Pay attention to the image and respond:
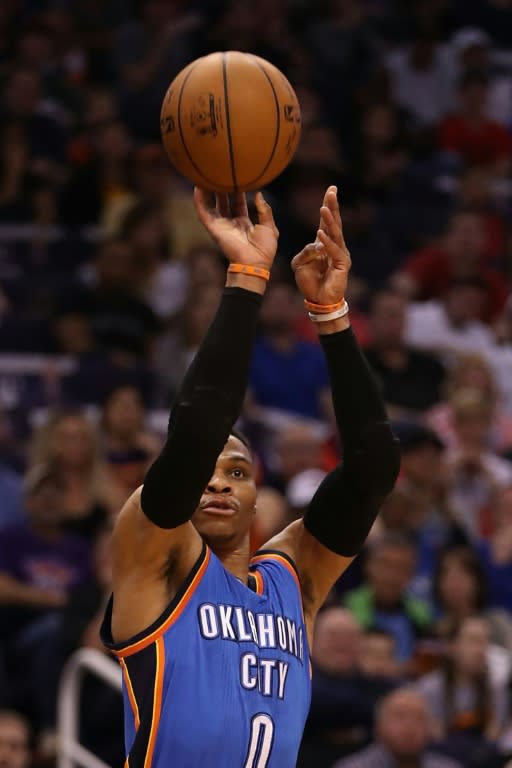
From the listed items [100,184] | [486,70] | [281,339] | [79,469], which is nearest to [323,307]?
[79,469]

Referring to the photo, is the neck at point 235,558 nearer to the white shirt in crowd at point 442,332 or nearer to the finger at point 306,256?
the finger at point 306,256

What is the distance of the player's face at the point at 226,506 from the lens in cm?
390

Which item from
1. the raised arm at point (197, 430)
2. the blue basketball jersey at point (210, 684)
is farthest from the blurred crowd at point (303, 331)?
the raised arm at point (197, 430)

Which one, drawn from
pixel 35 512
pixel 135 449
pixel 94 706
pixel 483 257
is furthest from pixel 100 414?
pixel 483 257

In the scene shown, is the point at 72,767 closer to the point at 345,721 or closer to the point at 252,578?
the point at 345,721

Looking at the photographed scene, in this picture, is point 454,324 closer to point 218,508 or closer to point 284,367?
point 284,367

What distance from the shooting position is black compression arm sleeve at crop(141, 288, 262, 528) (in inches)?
135

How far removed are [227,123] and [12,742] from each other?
3.39 meters

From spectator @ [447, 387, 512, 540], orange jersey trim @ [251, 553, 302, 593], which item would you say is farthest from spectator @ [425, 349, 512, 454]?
orange jersey trim @ [251, 553, 302, 593]

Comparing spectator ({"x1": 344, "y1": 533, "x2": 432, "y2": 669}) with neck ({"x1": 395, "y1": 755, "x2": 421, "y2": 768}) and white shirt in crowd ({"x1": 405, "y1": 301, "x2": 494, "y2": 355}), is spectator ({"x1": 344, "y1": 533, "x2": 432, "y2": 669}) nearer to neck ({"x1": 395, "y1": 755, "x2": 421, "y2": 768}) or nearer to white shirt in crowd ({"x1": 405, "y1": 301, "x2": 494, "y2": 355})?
neck ({"x1": 395, "y1": 755, "x2": 421, "y2": 768})

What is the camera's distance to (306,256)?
388 cm

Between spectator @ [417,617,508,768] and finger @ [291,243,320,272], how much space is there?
395cm

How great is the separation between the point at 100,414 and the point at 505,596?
94.1 inches

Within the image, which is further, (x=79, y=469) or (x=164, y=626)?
(x=79, y=469)
